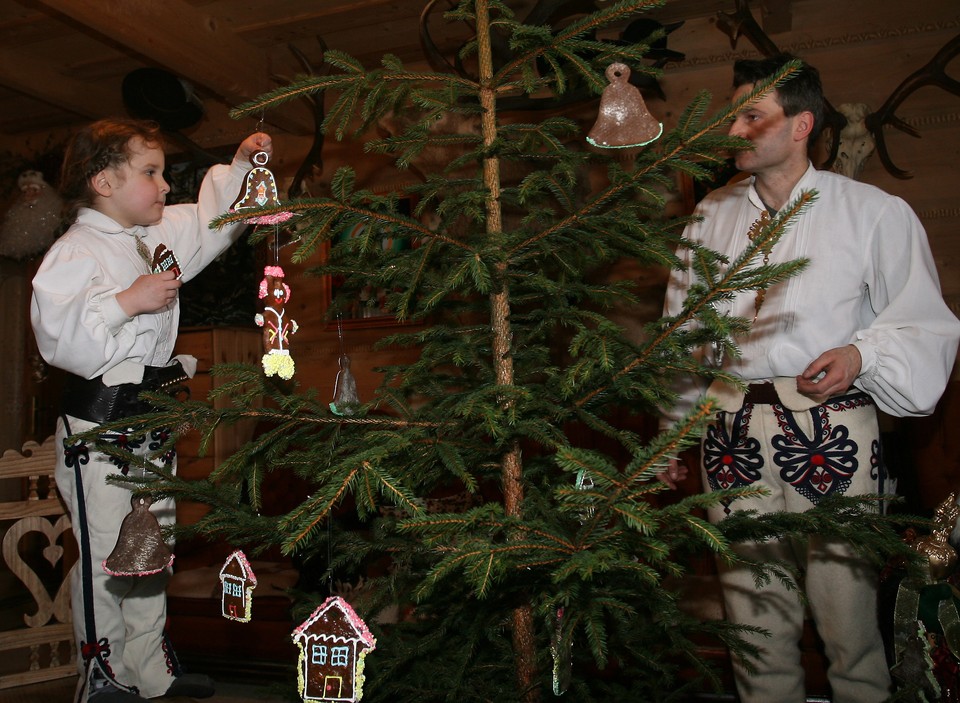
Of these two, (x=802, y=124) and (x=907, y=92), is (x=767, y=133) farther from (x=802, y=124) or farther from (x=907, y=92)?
(x=907, y=92)

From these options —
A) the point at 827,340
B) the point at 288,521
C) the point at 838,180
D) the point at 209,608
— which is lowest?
the point at 209,608

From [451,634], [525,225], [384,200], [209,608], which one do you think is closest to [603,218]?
[525,225]

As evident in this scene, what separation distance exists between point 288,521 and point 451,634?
29.7 inches

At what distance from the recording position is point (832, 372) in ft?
Answer: 5.42

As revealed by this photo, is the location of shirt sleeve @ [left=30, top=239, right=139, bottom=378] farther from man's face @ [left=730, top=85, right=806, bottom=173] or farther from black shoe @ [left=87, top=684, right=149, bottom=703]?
man's face @ [left=730, top=85, right=806, bottom=173]

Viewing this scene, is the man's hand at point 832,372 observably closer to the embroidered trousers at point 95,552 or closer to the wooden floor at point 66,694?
the embroidered trousers at point 95,552

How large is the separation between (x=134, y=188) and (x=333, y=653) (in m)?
1.47

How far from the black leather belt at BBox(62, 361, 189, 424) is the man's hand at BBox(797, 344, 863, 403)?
1600 mm

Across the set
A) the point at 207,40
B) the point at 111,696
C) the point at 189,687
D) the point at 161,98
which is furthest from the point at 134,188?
the point at 161,98

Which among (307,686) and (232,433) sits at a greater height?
(232,433)

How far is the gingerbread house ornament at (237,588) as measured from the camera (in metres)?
1.56

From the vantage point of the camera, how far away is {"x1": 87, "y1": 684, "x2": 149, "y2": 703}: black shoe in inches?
78.8

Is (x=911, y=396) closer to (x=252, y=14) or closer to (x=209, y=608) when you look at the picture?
(x=209, y=608)

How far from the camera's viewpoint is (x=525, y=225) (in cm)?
160
